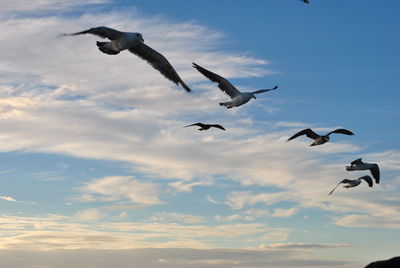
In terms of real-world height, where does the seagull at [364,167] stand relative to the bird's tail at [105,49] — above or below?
below

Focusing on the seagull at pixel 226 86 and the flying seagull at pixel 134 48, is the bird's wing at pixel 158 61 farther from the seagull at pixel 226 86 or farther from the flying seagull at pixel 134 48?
the seagull at pixel 226 86

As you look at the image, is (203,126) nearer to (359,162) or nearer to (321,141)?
(321,141)

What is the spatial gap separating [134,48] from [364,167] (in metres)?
18.9

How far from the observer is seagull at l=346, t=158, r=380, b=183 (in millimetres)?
43688

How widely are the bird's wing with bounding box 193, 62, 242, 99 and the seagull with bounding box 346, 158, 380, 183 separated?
379 inches

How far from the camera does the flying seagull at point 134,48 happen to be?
106 feet

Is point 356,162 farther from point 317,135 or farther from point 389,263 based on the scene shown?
point 389,263

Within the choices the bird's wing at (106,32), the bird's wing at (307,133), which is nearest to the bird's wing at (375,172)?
the bird's wing at (307,133)

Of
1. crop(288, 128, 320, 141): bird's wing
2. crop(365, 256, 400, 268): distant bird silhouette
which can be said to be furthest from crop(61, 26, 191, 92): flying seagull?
crop(365, 256, 400, 268): distant bird silhouette

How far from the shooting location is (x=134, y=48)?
Result: 36000mm

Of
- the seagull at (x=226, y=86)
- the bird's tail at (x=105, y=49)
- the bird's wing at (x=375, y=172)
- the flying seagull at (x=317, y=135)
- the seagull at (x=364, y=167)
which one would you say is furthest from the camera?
the bird's wing at (x=375, y=172)

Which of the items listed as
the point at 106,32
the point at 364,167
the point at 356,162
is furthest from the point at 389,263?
the point at 106,32

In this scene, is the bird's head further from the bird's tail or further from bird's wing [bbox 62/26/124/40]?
the bird's tail

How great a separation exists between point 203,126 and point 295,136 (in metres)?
6.13
